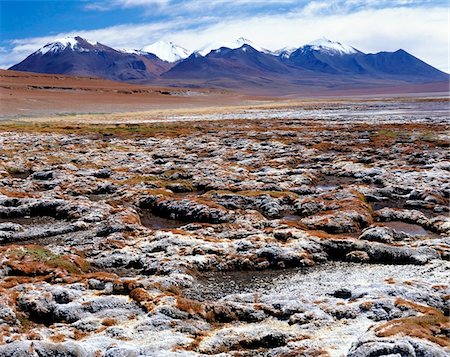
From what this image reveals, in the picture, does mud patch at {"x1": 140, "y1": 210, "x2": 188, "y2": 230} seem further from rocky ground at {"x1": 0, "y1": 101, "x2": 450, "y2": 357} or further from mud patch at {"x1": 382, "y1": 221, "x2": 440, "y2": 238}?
mud patch at {"x1": 382, "y1": 221, "x2": 440, "y2": 238}

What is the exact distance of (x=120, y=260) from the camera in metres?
17.8

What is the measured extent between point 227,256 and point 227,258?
0.15 m

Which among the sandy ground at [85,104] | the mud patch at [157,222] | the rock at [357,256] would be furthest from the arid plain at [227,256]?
the sandy ground at [85,104]

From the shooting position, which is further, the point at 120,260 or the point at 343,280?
the point at 120,260

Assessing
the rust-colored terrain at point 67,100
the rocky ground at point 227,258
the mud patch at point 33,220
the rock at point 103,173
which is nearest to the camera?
the rocky ground at point 227,258

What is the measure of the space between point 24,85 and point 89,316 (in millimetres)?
184318

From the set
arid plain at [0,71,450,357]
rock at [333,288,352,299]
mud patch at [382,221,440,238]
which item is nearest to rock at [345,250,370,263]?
arid plain at [0,71,450,357]

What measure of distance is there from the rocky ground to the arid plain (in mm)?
61

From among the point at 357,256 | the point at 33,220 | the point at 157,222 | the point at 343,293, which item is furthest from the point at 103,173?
the point at 343,293

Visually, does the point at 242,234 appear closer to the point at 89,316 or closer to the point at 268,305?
the point at 268,305

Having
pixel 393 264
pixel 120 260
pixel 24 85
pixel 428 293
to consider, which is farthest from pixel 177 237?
pixel 24 85

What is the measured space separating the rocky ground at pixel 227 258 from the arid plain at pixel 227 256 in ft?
0.20

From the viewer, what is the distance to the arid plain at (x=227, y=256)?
36.7 ft

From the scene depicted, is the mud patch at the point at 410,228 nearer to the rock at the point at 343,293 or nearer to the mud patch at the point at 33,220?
the rock at the point at 343,293
